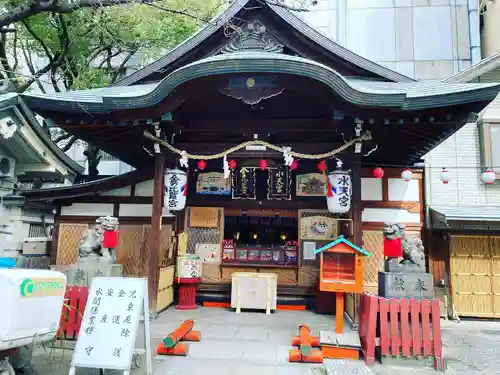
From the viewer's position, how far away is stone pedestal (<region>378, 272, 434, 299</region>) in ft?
19.2

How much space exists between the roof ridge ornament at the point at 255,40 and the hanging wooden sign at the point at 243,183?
3226 mm

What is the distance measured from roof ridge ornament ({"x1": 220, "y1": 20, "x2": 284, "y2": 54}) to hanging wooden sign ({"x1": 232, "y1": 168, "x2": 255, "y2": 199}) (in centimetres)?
323

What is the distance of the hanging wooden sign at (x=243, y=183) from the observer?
33.3 feet

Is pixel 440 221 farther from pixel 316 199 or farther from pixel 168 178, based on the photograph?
pixel 168 178

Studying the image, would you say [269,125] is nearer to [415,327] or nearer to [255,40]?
[255,40]

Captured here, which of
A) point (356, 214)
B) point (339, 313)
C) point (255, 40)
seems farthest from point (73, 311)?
point (255, 40)

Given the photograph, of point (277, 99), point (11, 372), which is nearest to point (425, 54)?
point (277, 99)

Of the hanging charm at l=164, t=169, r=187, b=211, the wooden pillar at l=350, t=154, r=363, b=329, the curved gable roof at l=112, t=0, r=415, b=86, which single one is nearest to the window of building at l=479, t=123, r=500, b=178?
the curved gable roof at l=112, t=0, r=415, b=86

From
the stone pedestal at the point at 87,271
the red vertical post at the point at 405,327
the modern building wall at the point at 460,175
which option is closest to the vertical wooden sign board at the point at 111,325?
the stone pedestal at the point at 87,271

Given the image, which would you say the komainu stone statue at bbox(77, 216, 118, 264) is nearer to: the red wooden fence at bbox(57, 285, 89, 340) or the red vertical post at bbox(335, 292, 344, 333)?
the red wooden fence at bbox(57, 285, 89, 340)

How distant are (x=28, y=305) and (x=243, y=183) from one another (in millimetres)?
6785

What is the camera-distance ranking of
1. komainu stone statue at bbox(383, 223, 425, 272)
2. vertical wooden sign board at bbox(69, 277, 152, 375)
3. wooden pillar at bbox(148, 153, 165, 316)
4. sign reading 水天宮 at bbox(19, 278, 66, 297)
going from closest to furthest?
sign reading 水天宮 at bbox(19, 278, 66, 297)
vertical wooden sign board at bbox(69, 277, 152, 375)
komainu stone statue at bbox(383, 223, 425, 272)
wooden pillar at bbox(148, 153, 165, 316)

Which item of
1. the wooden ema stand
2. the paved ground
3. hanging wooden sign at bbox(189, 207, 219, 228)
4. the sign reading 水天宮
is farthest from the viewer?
hanging wooden sign at bbox(189, 207, 219, 228)

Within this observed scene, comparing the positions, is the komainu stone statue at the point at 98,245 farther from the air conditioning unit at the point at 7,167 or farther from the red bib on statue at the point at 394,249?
the red bib on statue at the point at 394,249
